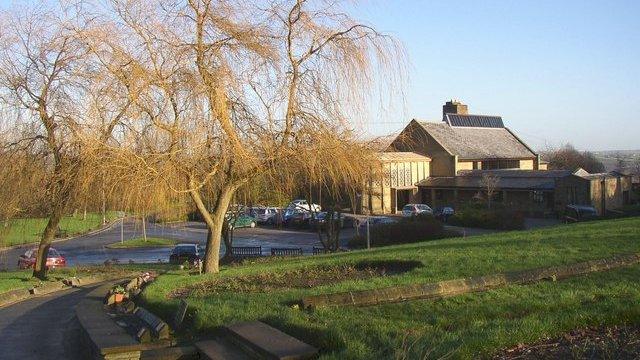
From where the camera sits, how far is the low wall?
8.56 meters

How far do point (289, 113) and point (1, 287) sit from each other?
1027 centimetres

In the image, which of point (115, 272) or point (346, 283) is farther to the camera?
point (115, 272)

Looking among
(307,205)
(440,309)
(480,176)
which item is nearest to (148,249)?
(307,205)

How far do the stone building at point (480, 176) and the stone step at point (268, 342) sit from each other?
36.9 metres

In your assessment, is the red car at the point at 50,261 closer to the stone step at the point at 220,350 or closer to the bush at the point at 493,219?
the bush at the point at 493,219

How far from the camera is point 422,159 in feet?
212

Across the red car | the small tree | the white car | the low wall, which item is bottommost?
the red car

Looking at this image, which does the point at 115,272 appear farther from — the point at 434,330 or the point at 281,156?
the point at 434,330

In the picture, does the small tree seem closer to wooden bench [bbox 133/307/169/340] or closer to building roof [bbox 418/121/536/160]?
building roof [bbox 418/121/536/160]

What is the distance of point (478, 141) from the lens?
71.6 m

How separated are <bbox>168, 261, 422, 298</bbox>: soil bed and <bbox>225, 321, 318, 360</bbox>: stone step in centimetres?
358

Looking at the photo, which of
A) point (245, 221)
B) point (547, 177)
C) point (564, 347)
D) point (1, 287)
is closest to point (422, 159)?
point (547, 177)

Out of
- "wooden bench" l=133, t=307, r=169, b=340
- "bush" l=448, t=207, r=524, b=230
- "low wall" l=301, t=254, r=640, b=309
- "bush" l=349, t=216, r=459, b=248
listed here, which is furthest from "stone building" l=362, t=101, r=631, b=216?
"wooden bench" l=133, t=307, r=169, b=340

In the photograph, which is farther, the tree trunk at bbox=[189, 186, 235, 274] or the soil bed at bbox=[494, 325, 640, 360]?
the tree trunk at bbox=[189, 186, 235, 274]
